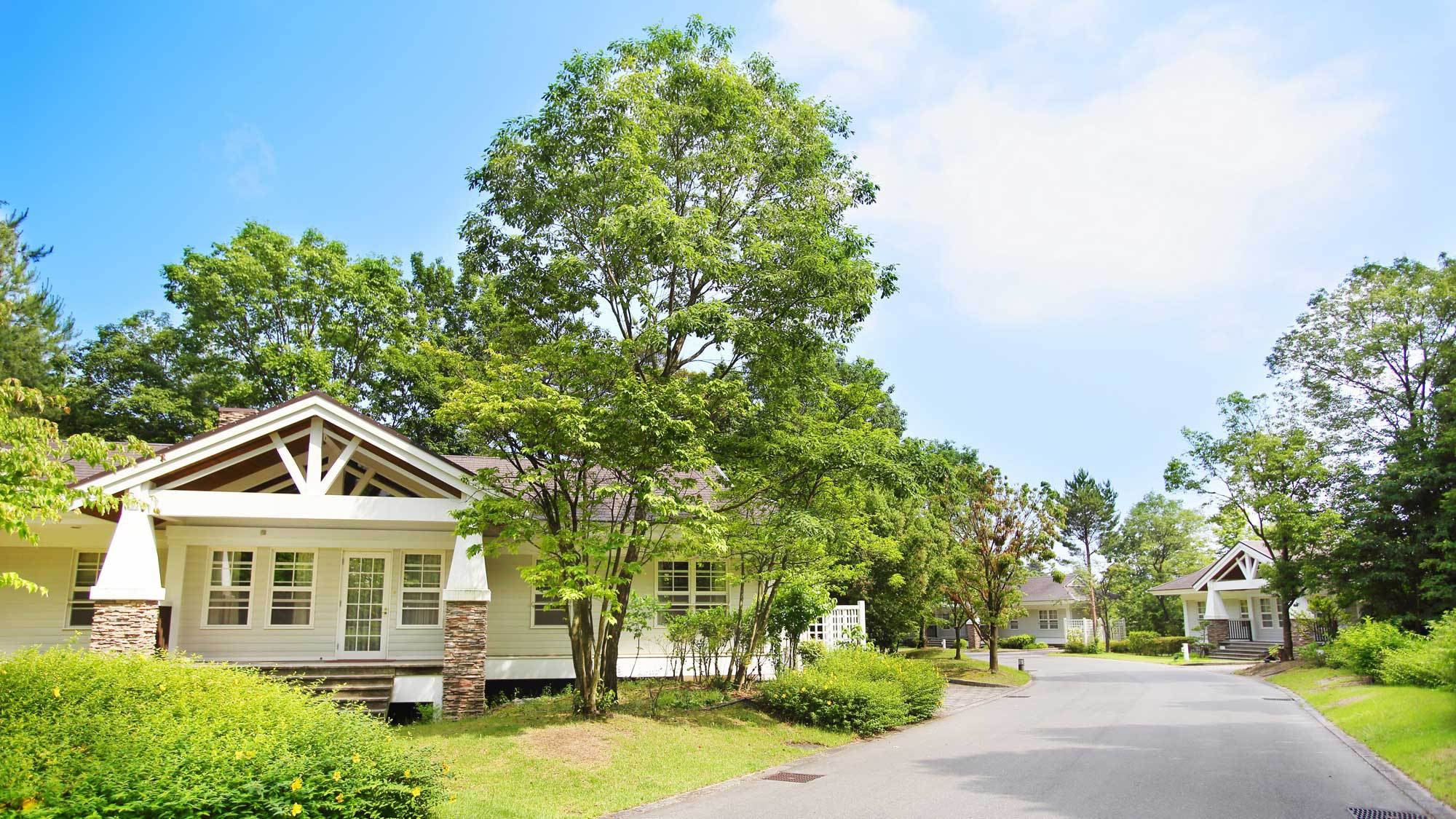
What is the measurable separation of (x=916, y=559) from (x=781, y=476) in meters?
14.7

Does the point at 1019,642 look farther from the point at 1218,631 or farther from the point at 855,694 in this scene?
the point at 855,694

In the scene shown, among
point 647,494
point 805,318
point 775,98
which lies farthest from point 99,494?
point 775,98

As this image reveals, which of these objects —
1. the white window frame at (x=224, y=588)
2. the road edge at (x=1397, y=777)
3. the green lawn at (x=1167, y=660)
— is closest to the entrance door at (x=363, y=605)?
the white window frame at (x=224, y=588)

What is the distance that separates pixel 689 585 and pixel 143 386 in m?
27.0

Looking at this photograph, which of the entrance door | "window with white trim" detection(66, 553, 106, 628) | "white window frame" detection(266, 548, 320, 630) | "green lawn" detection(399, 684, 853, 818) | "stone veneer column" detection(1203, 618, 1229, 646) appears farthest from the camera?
"stone veneer column" detection(1203, 618, 1229, 646)

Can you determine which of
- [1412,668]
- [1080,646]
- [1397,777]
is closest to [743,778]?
[1397,777]

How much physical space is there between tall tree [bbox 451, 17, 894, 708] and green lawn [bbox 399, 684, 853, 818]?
167 centimetres

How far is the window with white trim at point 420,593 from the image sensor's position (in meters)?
17.8

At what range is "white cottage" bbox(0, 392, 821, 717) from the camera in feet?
47.9

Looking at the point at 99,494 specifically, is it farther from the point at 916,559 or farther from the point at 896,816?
the point at 916,559

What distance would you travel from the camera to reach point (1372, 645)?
70.8 feet

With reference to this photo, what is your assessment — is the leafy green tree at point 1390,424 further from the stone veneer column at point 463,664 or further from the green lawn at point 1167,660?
the stone veneer column at point 463,664

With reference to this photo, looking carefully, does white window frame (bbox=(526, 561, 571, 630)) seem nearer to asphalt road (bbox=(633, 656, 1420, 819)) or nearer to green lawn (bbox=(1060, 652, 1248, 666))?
Result: asphalt road (bbox=(633, 656, 1420, 819))

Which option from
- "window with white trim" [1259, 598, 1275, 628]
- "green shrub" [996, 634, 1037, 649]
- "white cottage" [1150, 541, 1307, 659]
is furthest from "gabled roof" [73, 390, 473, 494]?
"green shrub" [996, 634, 1037, 649]
